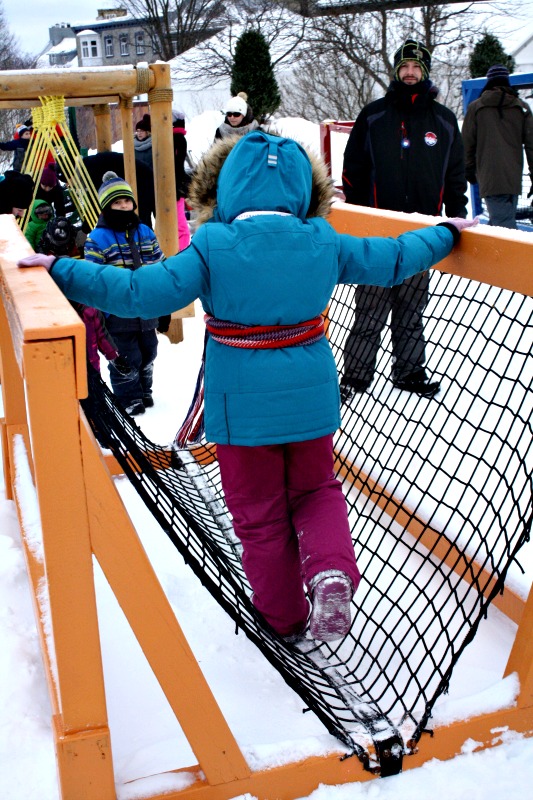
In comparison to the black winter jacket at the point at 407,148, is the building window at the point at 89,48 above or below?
above

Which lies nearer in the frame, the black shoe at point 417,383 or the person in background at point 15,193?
the black shoe at point 417,383

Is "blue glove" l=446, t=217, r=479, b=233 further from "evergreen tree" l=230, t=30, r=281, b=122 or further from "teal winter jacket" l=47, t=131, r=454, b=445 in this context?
"evergreen tree" l=230, t=30, r=281, b=122

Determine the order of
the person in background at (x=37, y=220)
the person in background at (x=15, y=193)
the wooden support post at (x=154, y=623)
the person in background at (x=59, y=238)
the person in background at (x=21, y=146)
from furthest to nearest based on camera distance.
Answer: the person in background at (x=21, y=146) → the person in background at (x=37, y=220) → the person in background at (x=15, y=193) → the person in background at (x=59, y=238) → the wooden support post at (x=154, y=623)

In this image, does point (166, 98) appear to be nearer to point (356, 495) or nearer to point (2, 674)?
point (356, 495)

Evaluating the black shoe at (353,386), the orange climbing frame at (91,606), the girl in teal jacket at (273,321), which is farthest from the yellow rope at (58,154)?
the orange climbing frame at (91,606)

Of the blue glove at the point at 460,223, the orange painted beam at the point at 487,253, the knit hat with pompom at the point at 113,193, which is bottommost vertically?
the knit hat with pompom at the point at 113,193

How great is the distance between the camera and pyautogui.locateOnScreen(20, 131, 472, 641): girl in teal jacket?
1929mm

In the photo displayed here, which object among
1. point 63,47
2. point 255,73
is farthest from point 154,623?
point 63,47

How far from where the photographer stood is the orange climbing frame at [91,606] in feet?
4.48

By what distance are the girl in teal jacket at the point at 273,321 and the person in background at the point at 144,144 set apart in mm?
4817

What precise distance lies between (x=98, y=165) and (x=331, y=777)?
16.8 ft

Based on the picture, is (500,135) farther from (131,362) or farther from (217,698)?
(217,698)

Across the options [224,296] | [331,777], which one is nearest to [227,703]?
[331,777]

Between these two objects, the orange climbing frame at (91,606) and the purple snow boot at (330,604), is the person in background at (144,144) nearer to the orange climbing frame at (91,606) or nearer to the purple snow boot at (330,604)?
the orange climbing frame at (91,606)
